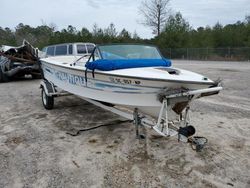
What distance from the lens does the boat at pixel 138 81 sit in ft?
14.0

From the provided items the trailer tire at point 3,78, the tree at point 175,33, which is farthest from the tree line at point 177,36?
the trailer tire at point 3,78

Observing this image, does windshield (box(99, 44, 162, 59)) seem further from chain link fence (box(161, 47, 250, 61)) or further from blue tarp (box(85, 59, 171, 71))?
chain link fence (box(161, 47, 250, 61))

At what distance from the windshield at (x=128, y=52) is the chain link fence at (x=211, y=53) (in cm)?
2986

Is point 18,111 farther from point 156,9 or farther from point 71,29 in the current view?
point 156,9

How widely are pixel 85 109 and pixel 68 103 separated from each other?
3.36 ft

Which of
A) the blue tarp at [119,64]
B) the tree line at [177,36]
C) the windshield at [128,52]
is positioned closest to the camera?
the blue tarp at [119,64]

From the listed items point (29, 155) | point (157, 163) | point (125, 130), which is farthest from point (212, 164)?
point (29, 155)

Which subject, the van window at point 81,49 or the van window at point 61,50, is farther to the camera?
the van window at point 61,50

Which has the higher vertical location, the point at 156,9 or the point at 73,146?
the point at 156,9

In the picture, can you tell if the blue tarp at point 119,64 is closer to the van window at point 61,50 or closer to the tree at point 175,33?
the van window at point 61,50

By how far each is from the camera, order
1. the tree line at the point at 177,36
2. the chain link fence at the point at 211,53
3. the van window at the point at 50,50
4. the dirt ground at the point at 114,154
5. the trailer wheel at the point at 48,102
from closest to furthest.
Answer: the dirt ground at the point at 114,154, the trailer wheel at the point at 48,102, the van window at the point at 50,50, the chain link fence at the point at 211,53, the tree line at the point at 177,36

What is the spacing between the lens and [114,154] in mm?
4715

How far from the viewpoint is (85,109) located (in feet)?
25.6

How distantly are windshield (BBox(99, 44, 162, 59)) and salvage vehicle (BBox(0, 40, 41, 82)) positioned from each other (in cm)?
784
